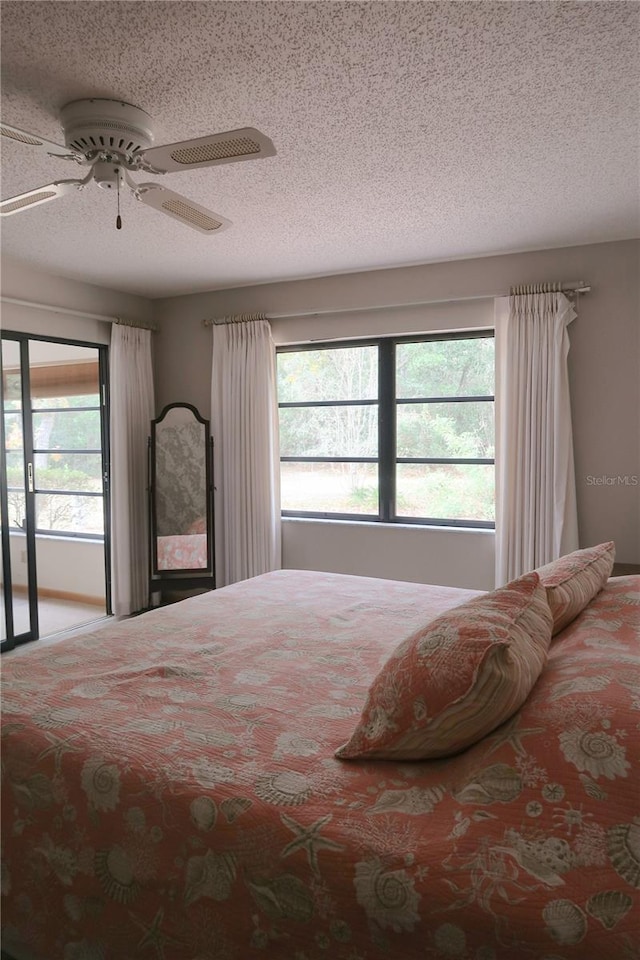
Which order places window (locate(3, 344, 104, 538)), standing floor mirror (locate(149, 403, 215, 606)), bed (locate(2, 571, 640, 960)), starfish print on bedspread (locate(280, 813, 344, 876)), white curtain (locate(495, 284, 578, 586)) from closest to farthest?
bed (locate(2, 571, 640, 960)) < starfish print on bedspread (locate(280, 813, 344, 876)) < white curtain (locate(495, 284, 578, 586)) < window (locate(3, 344, 104, 538)) < standing floor mirror (locate(149, 403, 215, 606))

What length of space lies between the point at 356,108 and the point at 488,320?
228 cm

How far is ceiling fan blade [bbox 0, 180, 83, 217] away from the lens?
2235 millimetres

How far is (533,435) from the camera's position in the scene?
4.08 m

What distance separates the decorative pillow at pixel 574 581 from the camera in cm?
173

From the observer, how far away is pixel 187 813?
125 cm

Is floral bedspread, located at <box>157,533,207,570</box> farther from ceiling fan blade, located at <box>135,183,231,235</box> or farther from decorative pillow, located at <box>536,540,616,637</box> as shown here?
decorative pillow, located at <box>536,540,616,637</box>

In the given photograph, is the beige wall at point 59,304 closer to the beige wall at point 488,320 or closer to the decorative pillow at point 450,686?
the beige wall at point 488,320

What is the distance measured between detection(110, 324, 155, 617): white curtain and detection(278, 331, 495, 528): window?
3.88 feet

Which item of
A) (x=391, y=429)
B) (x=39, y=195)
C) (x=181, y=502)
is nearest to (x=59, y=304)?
(x=181, y=502)

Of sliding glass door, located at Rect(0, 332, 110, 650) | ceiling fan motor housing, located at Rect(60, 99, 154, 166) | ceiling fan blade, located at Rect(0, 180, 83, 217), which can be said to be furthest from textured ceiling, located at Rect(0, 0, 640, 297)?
sliding glass door, located at Rect(0, 332, 110, 650)

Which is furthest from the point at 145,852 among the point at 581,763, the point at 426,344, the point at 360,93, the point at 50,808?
the point at 426,344

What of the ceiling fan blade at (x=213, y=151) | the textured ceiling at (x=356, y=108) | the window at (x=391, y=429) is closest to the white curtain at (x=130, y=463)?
the window at (x=391, y=429)

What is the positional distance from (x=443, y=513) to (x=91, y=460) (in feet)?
9.24

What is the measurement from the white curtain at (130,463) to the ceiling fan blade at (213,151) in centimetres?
317
